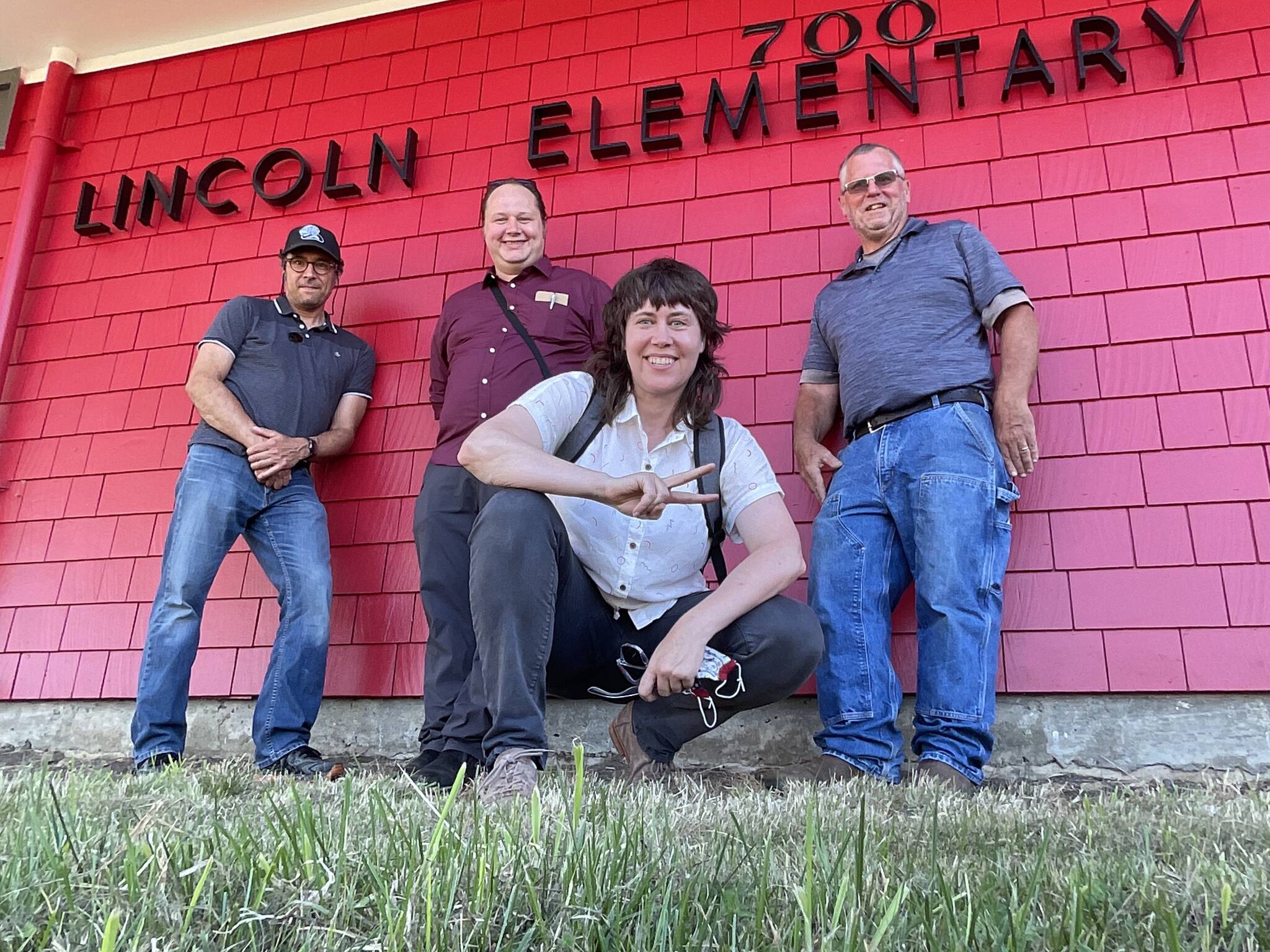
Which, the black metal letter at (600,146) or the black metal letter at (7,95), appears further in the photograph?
the black metal letter at (7,95)

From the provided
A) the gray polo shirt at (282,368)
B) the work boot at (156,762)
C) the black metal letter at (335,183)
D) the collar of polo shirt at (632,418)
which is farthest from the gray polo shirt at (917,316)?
the work boot at (156,762)

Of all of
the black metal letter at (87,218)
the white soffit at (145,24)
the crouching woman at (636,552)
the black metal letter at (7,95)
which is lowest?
the crouching woman at (636,552)

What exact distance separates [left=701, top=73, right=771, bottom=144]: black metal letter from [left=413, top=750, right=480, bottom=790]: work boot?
2.38m

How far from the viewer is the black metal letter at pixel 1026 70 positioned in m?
3.25

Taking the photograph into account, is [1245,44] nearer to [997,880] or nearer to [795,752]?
[795,752]

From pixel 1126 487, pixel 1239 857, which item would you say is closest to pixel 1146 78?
pixel 1126 487

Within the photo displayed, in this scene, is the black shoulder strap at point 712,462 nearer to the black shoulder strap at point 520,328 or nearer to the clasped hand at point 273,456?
the black shoulder strap at point 520,328

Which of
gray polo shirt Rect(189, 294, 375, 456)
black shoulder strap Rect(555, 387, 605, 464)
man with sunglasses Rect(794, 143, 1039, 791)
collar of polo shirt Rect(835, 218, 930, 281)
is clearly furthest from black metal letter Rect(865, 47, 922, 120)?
gray polo shirt Rect(189, 294, 375, 456)

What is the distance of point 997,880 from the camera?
3.24 feet

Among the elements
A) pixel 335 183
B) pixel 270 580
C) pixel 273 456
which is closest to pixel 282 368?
pixel 273 456

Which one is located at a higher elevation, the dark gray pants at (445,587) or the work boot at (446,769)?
the dark gray pants at (445,587)

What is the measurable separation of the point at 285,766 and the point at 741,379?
1.95 meters

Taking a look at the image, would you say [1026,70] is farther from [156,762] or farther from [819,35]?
[156,762]

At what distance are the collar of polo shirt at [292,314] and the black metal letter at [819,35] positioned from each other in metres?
2.10
